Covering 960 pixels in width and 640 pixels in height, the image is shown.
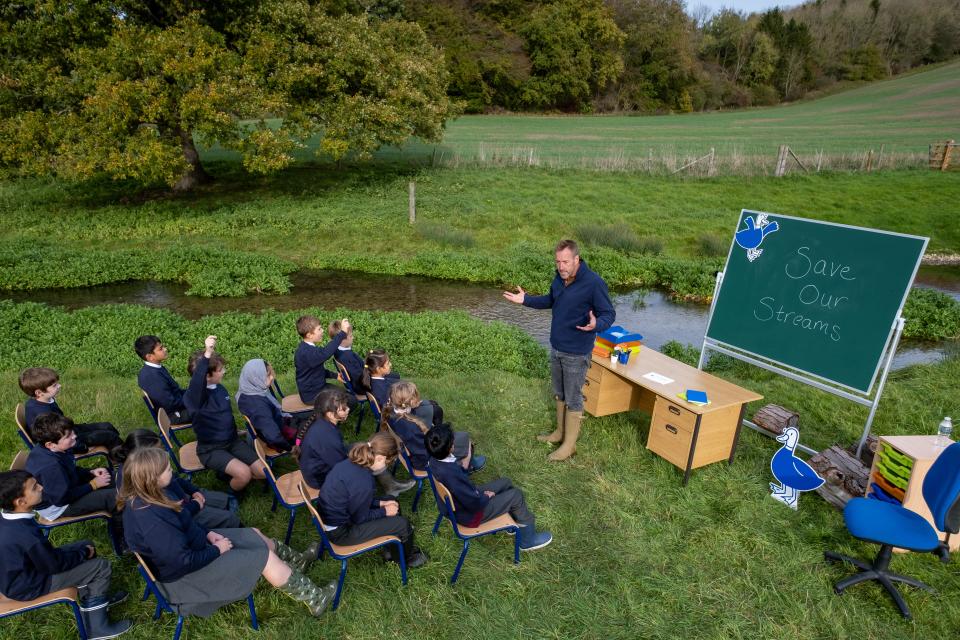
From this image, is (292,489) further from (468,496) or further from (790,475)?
(790,475)

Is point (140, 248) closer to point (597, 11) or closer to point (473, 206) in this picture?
point (473, 206)

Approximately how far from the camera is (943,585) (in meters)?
4.82

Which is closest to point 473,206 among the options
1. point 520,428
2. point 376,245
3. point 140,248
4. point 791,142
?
point 376,245

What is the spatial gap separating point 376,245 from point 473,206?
459 centimetres

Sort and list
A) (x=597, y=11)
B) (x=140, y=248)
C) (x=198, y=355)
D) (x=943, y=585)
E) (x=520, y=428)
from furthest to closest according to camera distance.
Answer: (x=597, y=11)
(x=140, y=248)
(x=520, y=428)
(x=198, y=355)
(x=943, y=585)

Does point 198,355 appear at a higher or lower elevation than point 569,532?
higher

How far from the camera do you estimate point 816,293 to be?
21.4 feet

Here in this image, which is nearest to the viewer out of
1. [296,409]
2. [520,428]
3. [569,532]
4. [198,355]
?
[569,532]

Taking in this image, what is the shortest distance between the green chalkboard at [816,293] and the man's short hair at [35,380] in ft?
25.9

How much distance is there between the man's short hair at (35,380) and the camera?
5484 millimetres

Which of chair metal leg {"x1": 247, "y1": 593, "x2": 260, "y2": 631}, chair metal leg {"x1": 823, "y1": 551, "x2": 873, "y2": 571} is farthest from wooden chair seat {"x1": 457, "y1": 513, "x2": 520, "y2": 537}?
chair metal leg {"x1": 823, "y1": 551, "x2": 873, "y2": 571}

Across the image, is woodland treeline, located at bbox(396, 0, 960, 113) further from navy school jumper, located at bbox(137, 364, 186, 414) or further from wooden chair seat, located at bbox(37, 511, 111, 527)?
wooden chair seat, located at bbox(37, 511, 111, 527)

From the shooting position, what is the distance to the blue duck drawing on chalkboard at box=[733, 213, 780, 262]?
6938 millimetres

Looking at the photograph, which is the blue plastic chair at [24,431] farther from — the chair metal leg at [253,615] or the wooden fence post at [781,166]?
the wooden fence post at [781,166]
